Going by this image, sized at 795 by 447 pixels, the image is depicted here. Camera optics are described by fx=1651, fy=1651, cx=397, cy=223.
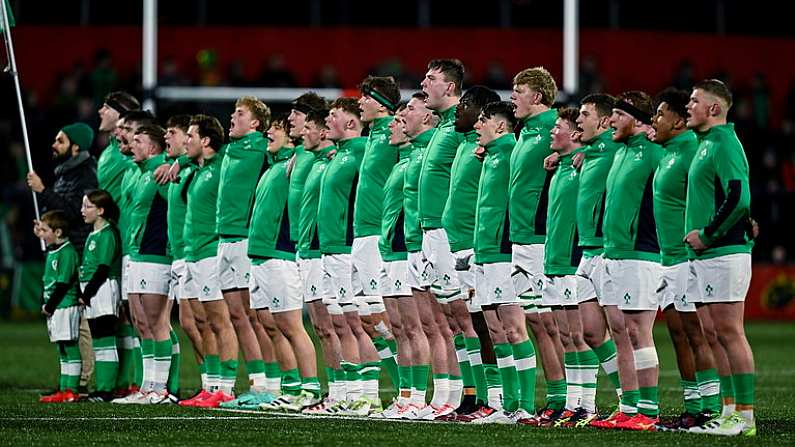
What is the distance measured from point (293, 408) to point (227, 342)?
1.16 meters

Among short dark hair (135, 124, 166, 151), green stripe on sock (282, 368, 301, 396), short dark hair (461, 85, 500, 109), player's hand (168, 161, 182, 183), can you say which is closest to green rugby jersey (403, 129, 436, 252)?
short dark hair (461, 85, 500, 109)

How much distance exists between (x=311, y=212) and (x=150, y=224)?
1.75 m

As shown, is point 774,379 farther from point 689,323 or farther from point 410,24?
point 410,24

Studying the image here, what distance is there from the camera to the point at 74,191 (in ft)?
49.1

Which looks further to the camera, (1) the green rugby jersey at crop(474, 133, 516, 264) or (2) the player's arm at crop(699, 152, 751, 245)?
(1) the green rugby jersey at crop(474, 133, 516, 264)

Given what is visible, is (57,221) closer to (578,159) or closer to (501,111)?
(501,111)

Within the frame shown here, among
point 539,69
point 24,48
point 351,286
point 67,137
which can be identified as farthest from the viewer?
point 24,48

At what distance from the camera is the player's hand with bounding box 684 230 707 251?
1030 cm

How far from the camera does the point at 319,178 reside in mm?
13156

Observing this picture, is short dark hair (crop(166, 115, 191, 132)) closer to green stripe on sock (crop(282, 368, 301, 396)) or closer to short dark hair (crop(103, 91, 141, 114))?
short dark hair (crop(103, 91, 141, 114))

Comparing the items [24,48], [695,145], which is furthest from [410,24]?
[695,145]

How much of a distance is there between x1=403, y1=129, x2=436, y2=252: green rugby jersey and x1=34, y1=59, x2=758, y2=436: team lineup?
0.06 ft

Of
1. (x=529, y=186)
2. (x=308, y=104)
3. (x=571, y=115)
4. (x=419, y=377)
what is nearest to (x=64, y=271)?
(x=308, y=104)

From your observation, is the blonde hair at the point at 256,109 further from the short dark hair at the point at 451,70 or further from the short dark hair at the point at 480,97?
the short dark hair at the point at 480,97
